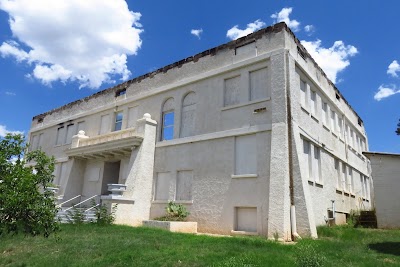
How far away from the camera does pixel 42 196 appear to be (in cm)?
745

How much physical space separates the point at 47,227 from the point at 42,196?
695 mm

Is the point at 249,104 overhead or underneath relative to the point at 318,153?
overhead

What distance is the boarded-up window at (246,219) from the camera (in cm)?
1399

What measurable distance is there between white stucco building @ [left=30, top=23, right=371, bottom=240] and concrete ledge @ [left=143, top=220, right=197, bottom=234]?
1.85 ft

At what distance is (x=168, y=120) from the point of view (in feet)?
62.6

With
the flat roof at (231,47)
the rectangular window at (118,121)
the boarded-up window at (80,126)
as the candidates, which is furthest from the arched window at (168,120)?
the boarded-up window at (80,126)

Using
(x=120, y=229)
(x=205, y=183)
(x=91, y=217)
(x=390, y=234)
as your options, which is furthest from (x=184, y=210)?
(x=390, y=234)

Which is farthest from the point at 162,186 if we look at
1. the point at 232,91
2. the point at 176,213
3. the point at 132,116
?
the point at 232,91

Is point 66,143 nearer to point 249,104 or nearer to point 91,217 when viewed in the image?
point 91,217

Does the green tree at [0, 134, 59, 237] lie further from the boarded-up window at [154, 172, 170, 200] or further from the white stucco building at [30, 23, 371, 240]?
the boarded-up window at [154, 172, 170, 200]

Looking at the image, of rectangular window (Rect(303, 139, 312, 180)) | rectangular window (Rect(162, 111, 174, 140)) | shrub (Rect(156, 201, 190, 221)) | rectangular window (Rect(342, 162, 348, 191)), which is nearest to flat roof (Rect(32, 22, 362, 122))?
rectangular window (Rect(162, 111, 174, 140))

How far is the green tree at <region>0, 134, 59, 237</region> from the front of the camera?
6.78 meters

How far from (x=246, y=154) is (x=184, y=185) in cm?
383

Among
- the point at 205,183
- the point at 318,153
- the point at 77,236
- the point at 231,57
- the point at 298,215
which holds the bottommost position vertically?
the point at 77,236
